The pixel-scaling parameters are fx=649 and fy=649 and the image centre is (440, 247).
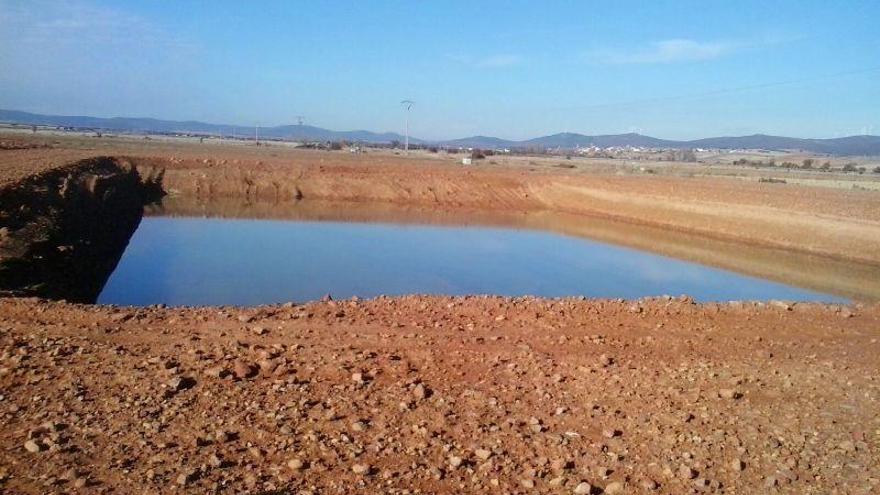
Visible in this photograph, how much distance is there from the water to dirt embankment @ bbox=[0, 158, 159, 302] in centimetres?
57

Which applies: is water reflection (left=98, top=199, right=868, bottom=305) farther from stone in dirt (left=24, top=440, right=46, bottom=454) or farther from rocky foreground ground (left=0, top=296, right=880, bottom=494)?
stone in dirt (left=24, top=440, right=46, bottom=454)

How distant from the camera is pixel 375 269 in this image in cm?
1725

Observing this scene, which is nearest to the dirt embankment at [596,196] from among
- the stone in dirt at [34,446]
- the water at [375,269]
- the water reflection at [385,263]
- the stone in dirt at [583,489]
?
the water reflection at [385,263]

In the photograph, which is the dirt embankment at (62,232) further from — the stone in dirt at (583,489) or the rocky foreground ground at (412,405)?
the stone in dirt at (583,489)

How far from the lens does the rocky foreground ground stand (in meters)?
4.67

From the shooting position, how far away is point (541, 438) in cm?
534

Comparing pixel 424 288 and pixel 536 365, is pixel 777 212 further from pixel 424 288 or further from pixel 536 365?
pixel 536 365

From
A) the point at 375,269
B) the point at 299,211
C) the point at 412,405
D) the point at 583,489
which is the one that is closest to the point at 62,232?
the point at 375,269

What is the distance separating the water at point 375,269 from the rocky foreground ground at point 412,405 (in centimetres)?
579

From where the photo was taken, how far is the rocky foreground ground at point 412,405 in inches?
184

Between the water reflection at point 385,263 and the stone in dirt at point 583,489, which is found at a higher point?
the stone in dirt at point 583,489

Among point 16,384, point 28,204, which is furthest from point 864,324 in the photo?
point 28,204

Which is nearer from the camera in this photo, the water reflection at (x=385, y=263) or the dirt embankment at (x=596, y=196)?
the water reflection at (x=385, y=263)

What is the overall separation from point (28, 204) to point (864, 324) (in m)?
18.2
